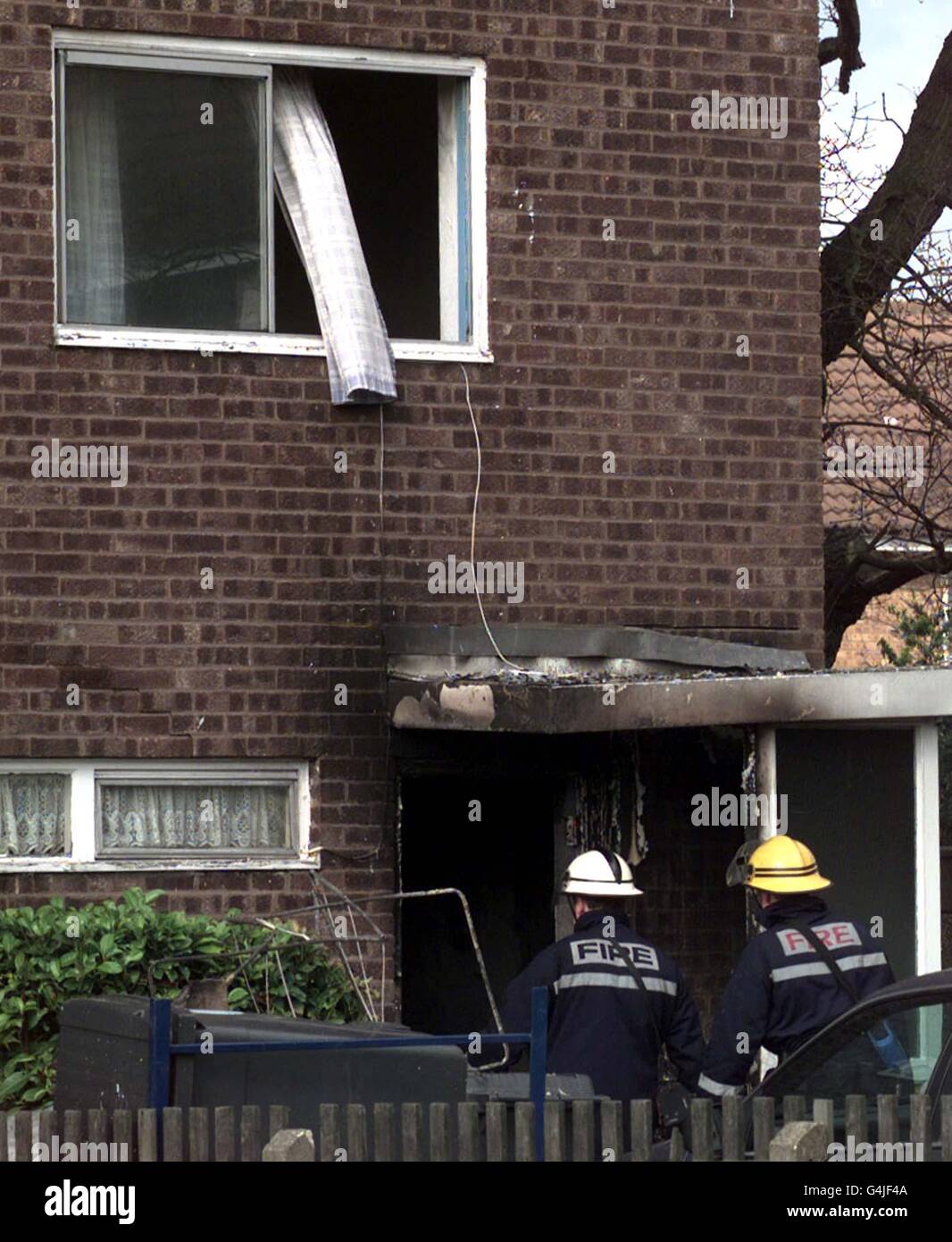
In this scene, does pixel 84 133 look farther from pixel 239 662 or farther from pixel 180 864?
pixel 180 864

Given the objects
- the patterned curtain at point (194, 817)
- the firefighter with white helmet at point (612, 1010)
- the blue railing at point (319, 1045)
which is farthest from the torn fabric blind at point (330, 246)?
the blue railing at point (319, 1045)

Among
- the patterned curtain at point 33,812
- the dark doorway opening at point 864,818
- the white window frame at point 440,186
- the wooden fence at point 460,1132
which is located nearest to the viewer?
the wooden fence at point 460,1132

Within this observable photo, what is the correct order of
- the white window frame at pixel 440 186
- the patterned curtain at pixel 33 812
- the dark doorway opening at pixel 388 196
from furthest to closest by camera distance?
the dark doorway opening at pixel 388 196 → the white window frame at pixel 440 186 → the patterned curtain at pixel 33 812

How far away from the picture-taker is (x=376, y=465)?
32.0 feet

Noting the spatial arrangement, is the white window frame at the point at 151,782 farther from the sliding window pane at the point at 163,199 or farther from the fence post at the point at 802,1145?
the fence post at the point at 802,1145

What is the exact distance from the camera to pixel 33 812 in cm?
934

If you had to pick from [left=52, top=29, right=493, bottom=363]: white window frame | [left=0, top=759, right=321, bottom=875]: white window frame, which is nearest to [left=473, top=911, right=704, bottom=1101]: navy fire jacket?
[left=0, top=759, right=321, bottom=875]: white window frame

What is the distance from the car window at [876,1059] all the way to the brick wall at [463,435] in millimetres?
3575

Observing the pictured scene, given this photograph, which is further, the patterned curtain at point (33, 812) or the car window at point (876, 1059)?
the patterned curtain at point (33, 812)

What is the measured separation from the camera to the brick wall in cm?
938

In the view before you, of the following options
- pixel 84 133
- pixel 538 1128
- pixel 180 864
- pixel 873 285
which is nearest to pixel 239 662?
pixel 180 864

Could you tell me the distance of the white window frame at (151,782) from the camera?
30.5 feet

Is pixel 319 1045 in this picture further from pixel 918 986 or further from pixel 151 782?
pixel 151 782
